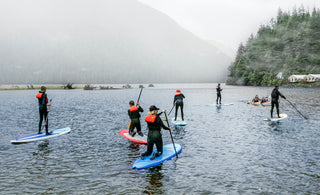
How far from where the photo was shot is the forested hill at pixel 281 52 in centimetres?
15450

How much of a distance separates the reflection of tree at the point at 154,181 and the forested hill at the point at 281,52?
498ft

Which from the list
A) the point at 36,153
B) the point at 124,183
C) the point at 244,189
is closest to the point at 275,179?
the point at 244,189

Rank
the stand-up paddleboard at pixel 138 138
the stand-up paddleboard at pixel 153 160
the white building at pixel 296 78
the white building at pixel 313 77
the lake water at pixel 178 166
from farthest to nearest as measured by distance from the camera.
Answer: the white building at pixel 296 78 → the white building at pixel 313 77 → the stand-up paddleboard at pixel 138 138 → the stand-up paddleboard at pixel 153 160 → the lake water at pixel 178 166

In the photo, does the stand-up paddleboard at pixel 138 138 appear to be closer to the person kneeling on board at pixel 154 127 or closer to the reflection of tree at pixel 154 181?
the person kneeling on board at pixel 154 127

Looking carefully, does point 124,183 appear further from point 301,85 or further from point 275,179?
point 301,85

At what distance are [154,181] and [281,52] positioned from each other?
185 meters

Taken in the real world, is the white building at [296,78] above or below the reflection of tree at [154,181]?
above

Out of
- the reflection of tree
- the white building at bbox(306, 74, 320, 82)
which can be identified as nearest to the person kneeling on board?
the reflection of tree

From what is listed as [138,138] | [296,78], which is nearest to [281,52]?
[296,78]

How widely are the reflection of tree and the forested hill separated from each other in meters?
152

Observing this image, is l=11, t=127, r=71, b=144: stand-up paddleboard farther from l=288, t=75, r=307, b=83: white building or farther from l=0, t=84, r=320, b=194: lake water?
l=288, t=75, r=307, b=83: white building

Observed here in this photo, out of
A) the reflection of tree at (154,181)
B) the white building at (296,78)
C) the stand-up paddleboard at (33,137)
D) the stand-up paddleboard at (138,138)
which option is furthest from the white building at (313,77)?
the reflection of tree at (154,181)

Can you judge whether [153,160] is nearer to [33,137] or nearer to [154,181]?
[154,181]

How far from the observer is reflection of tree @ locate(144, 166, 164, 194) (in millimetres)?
8945
